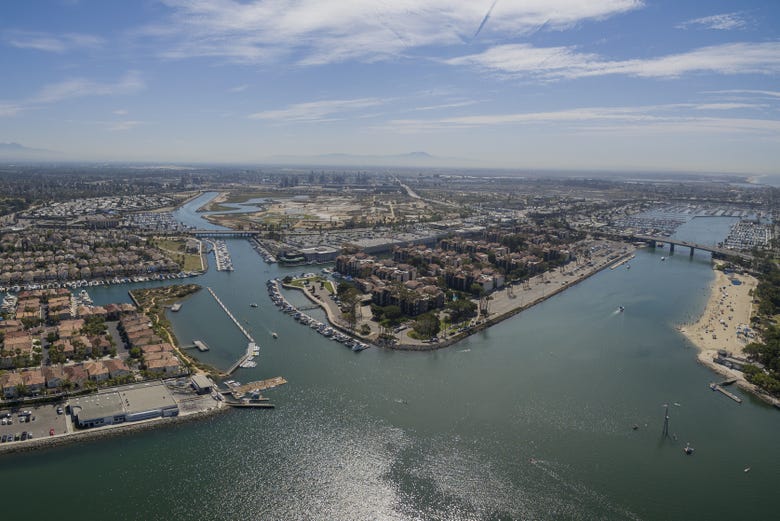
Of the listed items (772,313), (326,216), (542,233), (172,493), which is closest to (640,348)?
(772,313)

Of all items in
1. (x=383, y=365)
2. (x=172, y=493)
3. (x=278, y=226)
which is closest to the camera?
(x=172, y=493)

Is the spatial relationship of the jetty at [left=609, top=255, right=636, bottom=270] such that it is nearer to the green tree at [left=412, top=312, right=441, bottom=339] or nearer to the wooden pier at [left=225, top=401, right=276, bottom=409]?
the green tree at [left=412, top=312, right=441, bottom=339]

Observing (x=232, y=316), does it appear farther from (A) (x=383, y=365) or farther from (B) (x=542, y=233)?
(B) (x=542, y=233)

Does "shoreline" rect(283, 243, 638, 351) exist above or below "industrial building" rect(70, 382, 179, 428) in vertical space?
above

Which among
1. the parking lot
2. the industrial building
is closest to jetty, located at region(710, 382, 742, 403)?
the industrial building

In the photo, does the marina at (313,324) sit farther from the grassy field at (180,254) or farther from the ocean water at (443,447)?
the grassy field at (180,254)

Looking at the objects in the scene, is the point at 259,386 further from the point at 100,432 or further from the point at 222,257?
the point at 222,257

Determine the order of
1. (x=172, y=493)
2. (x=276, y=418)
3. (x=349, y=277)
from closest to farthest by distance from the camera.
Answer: (x=172, y=493) → (x=276, y=418) → (x=349, y=277)
